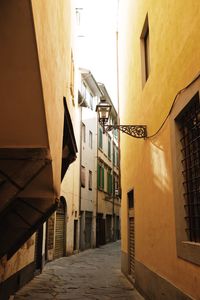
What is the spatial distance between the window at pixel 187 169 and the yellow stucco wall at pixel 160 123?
22cm

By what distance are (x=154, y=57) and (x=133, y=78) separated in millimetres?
3262

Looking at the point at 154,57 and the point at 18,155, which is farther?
the point at 154,57

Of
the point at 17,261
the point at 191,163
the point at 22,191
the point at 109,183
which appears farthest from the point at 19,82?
the point at 109,183

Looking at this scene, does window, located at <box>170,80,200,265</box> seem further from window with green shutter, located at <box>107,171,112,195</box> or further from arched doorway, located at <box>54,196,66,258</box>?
window with green shutter, located at <box>107,171,112,195</box>

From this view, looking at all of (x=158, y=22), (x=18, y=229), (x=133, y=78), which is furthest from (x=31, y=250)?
(x=158, y=22)

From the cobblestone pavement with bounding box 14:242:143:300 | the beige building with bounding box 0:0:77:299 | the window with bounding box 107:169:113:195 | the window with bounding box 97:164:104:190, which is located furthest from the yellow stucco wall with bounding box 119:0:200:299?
the window with bounding box 107:169:113:195

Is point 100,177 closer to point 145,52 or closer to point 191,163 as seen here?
point 145,52

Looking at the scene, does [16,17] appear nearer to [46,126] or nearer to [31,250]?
[46,126]

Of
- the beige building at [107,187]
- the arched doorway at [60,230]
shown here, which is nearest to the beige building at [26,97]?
the arched doorway at [60,230]

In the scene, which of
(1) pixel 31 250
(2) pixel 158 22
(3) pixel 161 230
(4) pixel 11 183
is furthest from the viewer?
(1) pixel 31 250

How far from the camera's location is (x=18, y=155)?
12.5ft

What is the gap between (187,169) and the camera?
4.96 metres

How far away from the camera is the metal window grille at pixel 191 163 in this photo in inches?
180

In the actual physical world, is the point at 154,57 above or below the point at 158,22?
below
